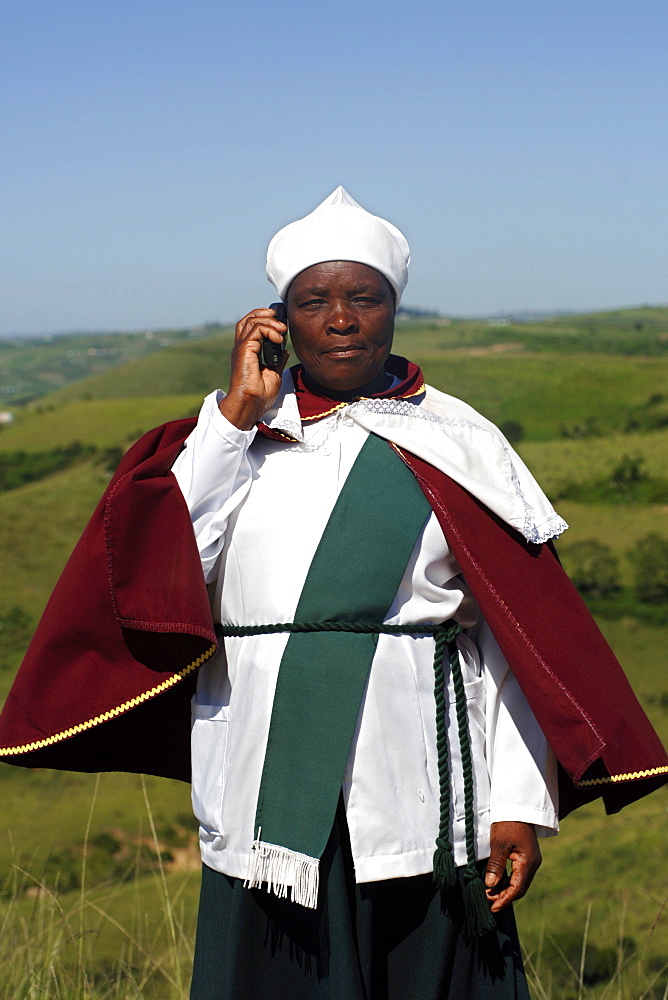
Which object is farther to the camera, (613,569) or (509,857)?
(613,569)

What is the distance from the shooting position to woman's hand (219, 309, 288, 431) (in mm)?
2002

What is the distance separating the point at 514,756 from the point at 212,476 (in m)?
0.78

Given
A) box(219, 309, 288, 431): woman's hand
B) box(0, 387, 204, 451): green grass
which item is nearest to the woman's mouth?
box(219, 309, 288, 431): woman's hand

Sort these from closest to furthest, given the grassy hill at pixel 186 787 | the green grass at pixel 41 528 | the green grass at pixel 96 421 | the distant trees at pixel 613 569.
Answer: the grassy hill at pixel 186 787 < the distant trees at pixel 613 569 < the green grass at pixel 41 528 < the green grass at pixel 96 421

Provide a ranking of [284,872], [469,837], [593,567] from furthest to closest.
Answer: [593,567], [469,837], [284,872]

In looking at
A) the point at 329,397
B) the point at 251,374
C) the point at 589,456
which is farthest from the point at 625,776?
the point at 589,456

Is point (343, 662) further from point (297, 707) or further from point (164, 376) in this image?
point (164, 376)

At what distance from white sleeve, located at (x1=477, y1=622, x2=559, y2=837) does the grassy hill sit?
834 millimetres

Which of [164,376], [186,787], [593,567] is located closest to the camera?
[186,787]

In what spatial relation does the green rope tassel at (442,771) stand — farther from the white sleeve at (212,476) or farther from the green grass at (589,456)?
the green grass at (589,456)

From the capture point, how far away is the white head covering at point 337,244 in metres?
2.11

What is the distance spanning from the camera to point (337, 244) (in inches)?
82.9

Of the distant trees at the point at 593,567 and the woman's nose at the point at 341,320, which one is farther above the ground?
the woman's nose at the point at 341,320

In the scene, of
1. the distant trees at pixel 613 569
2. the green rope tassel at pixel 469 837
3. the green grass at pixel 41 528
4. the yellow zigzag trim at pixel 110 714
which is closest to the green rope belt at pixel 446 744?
the green rope tassel at pixel 469 837
